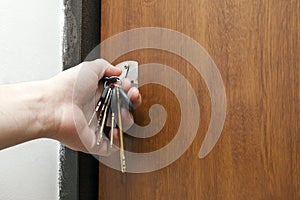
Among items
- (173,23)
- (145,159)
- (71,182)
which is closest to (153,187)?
(145,159)

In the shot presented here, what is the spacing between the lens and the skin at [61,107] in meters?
0.68

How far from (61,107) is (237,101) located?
0.32 m

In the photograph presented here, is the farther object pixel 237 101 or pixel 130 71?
pixel 130 71

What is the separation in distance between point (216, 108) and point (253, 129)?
77mm

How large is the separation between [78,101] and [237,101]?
30cm

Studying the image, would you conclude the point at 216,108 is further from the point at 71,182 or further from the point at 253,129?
the point at 71,182

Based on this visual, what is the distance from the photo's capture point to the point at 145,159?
31.5 inches

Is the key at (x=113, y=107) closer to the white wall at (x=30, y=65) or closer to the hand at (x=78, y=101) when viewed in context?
the hand at (x=78, y=101)

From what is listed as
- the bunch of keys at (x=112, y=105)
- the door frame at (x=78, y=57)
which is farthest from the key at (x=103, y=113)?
the door frame at (x=78, y=57)

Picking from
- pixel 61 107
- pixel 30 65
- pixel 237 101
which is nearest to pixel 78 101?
pixel 61 107

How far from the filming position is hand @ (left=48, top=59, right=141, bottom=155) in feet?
2.45

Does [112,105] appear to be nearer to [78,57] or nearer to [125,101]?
[125,101]

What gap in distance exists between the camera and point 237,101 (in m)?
0.68

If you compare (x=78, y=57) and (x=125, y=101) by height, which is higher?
(x=78, y=57)
